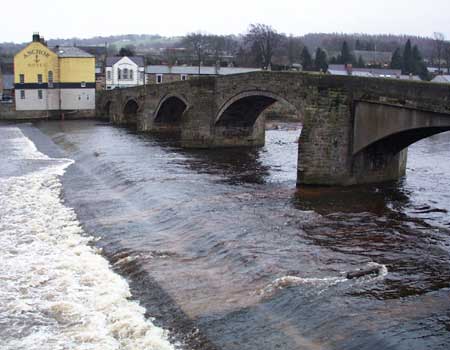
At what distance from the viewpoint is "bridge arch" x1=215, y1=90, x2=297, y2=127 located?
3359 centimetres

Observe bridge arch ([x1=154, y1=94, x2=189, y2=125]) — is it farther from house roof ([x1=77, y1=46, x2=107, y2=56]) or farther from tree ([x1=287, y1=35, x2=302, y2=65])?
house roof ([x1=77, y1=46, x2=107, y2=56])

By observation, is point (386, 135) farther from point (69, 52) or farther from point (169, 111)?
point (69, 52)

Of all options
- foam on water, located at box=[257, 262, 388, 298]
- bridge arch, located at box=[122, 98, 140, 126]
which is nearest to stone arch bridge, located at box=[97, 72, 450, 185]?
foam on water, located at box=[257, 262, 388, 298]

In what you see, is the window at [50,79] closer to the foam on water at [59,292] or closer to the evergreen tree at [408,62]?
the foam on water at [59,292]

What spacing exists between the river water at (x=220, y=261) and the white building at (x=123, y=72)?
57.8 metres

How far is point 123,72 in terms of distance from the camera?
3403 inches

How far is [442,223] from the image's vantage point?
19.9 metres

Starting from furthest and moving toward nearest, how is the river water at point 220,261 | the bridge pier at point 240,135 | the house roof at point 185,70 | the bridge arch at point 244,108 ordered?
the house roof at point 185,70
the bridge pier at point 240,135
the bridge arch at point 244,108
the river water at point 220,261

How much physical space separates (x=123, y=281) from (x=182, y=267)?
159 cm

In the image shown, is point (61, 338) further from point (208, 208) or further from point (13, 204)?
point (13, 204)

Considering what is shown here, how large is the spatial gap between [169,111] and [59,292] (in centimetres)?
3699

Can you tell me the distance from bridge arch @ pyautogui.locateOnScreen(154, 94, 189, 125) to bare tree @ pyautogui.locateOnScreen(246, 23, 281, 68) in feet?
170

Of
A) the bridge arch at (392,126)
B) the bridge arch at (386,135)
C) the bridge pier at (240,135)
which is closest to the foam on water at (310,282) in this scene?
the bridge arch at (392,126)

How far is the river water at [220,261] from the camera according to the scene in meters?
12.3
